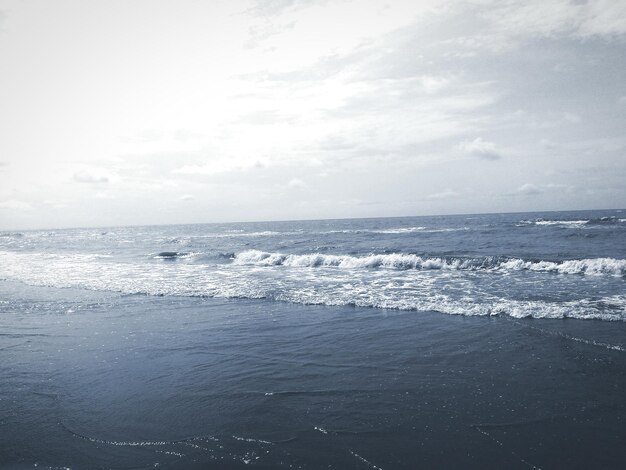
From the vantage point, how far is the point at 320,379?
6867mm

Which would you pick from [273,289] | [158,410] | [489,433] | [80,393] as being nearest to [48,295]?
[273,289]

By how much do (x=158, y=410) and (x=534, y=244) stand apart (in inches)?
1314

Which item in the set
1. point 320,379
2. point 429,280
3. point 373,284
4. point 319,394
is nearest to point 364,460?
point 319,394

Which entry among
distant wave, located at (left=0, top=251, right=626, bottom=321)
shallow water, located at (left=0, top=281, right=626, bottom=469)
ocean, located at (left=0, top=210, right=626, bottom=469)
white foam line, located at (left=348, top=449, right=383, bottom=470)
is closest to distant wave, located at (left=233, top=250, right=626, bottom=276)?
distant wave, located at (left=0, top=251, right=626, bottom=321)

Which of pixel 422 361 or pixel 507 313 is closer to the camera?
pixel 422 361

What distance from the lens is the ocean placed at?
4.77 meters

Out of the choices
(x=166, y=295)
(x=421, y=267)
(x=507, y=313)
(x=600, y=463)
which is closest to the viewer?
(x=600, y=463)

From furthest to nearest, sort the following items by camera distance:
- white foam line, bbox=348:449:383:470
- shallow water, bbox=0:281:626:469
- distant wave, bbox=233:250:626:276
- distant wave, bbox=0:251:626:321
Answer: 1. distant wave, bbox=233:250:626:276
2. distant wave, bbox=0:251:626:321
3. shallow water, bbox=0:281:626:469
4. white foam line, bbox=348:449:383:470

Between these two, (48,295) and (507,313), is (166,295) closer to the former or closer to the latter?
(48,295)

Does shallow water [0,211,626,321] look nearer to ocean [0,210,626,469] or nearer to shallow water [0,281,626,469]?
ocean [0,210,626,469]

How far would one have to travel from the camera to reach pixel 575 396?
591cm

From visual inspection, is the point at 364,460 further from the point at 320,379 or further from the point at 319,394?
the point at 320,379

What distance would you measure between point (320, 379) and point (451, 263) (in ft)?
60.3

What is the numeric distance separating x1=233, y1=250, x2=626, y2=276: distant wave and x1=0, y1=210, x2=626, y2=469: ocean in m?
4.71
